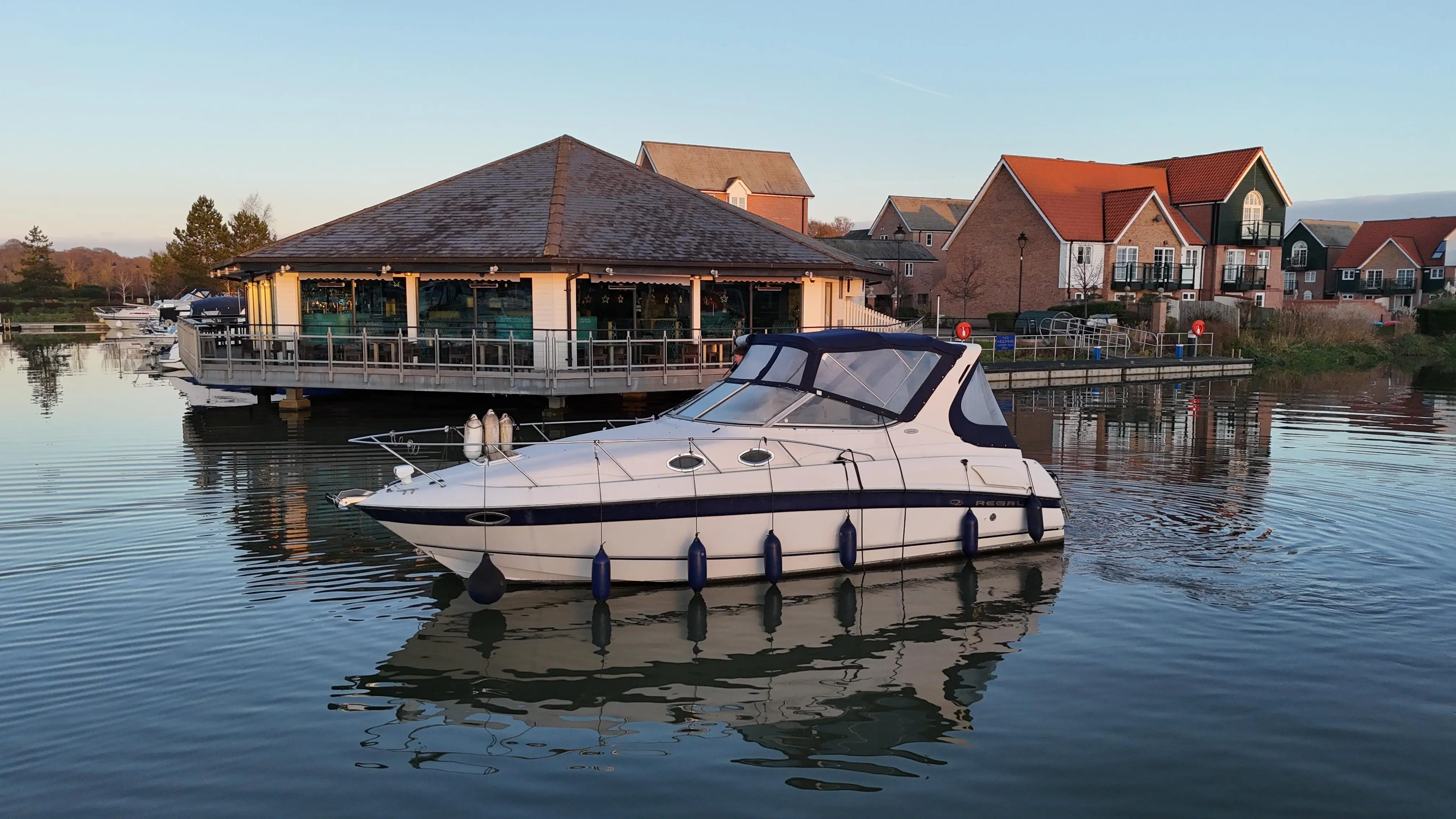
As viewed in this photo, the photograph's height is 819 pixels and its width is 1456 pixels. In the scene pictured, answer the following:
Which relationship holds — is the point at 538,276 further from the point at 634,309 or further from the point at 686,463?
the point at 686,463

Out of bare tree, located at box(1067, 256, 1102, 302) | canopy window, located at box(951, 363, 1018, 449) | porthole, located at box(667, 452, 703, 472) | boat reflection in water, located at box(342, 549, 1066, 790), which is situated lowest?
boat reflection in water, located at box(342, 549, 1066, 790)

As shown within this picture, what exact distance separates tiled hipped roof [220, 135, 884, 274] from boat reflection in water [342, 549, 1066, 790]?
14.9 metres

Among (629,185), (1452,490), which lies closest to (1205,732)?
(1452,490)

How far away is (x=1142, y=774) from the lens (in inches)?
256

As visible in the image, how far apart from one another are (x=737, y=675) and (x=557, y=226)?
1884 cm

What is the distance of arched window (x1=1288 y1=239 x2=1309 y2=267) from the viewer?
260 ft

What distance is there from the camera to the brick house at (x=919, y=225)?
7069 centimetres

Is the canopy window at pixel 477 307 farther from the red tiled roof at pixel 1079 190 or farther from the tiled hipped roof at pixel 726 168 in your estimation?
the tiled hipped roof at pixel 726 168

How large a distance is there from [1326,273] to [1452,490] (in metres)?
79.7

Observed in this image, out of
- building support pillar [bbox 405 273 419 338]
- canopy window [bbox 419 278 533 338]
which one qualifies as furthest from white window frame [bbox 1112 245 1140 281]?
building support pillar [bbox 405 273 419 338]

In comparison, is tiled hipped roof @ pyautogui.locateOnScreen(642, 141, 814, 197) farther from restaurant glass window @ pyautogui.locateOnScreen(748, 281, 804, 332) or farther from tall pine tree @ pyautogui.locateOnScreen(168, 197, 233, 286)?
restaurant glass window @ pyautogui.locateOnScreen(748, 281, 804, 332)

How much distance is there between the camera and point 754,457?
10.3 m

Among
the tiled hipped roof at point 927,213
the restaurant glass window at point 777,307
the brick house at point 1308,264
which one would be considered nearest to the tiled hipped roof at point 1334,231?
the brick house at point 1308,264

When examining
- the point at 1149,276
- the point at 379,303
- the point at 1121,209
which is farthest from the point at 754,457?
the point at 1149,276
